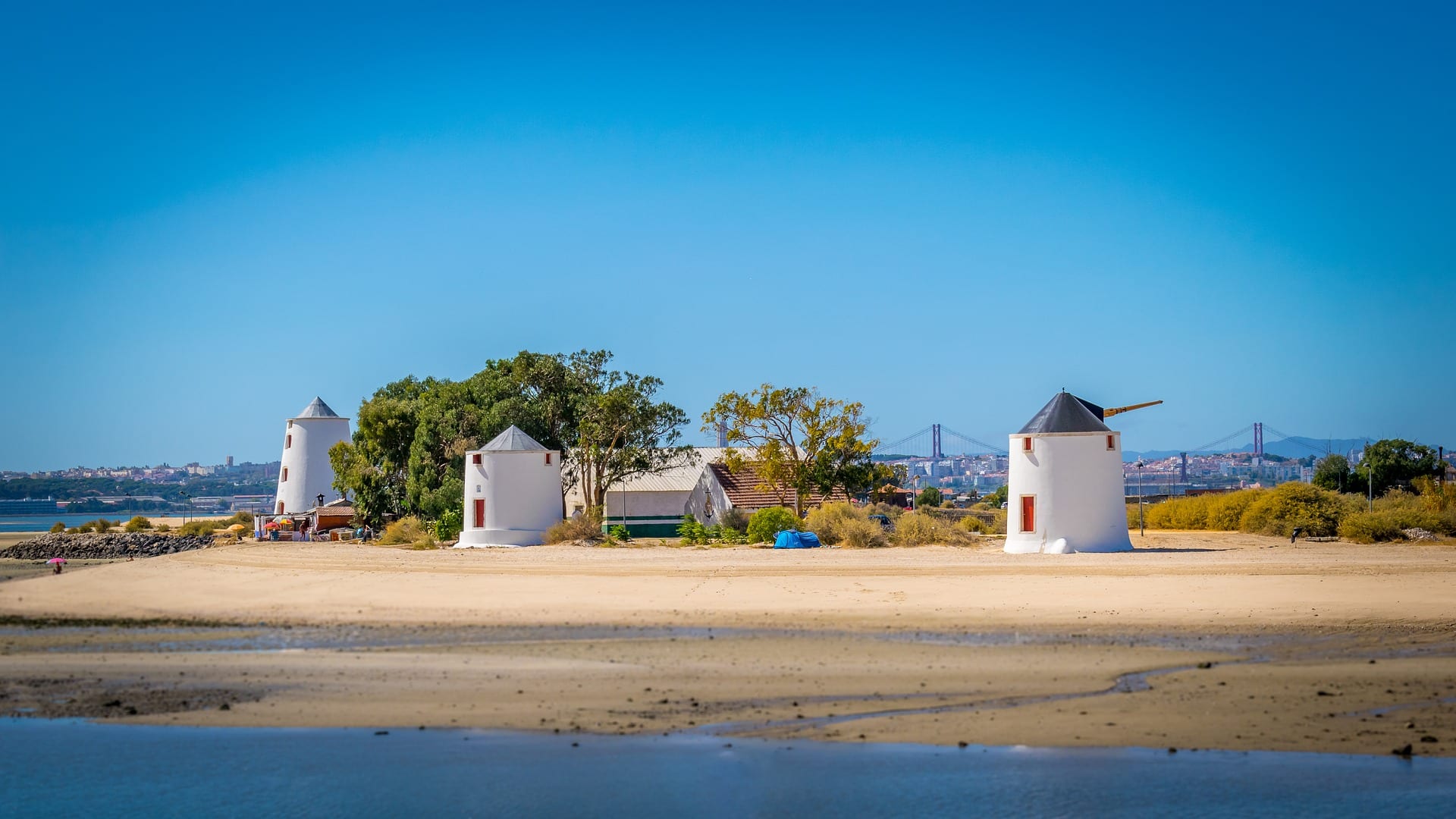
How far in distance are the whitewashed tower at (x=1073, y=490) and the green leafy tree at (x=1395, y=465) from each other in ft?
95.2

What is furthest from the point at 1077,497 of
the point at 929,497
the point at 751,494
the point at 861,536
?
the point at 929,497

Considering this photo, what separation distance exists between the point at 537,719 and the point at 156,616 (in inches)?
441

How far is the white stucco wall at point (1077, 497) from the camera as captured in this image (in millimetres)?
30344

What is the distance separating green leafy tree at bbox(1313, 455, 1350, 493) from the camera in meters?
55.2

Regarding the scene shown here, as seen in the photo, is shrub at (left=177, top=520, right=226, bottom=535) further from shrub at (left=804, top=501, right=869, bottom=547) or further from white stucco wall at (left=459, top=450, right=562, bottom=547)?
shrub at (left=804, top=501, right=869, bottom=547)

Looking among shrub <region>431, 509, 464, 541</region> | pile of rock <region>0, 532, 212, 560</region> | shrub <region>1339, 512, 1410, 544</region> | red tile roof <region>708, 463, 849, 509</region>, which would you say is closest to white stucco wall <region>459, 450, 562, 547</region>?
shrub <region>431, 509, 464, 541</region>

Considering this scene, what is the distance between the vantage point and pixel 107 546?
4906cm

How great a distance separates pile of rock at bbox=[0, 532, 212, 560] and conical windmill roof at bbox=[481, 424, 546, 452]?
14.8 m

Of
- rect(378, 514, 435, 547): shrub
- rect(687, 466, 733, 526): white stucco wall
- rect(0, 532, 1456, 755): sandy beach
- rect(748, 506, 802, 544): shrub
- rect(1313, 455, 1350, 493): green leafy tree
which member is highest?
rect(1313, 455, 1350, 493): green leafy tree

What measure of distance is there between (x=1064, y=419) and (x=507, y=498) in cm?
1644

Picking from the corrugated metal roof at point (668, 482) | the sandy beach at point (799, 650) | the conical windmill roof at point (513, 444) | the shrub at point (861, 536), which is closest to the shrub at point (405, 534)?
the conical windmill roof at point (513, 444)

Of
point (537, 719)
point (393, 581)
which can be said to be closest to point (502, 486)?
point (393, 581)

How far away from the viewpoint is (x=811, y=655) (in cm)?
1510

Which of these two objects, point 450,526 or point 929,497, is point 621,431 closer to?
point 450,526
